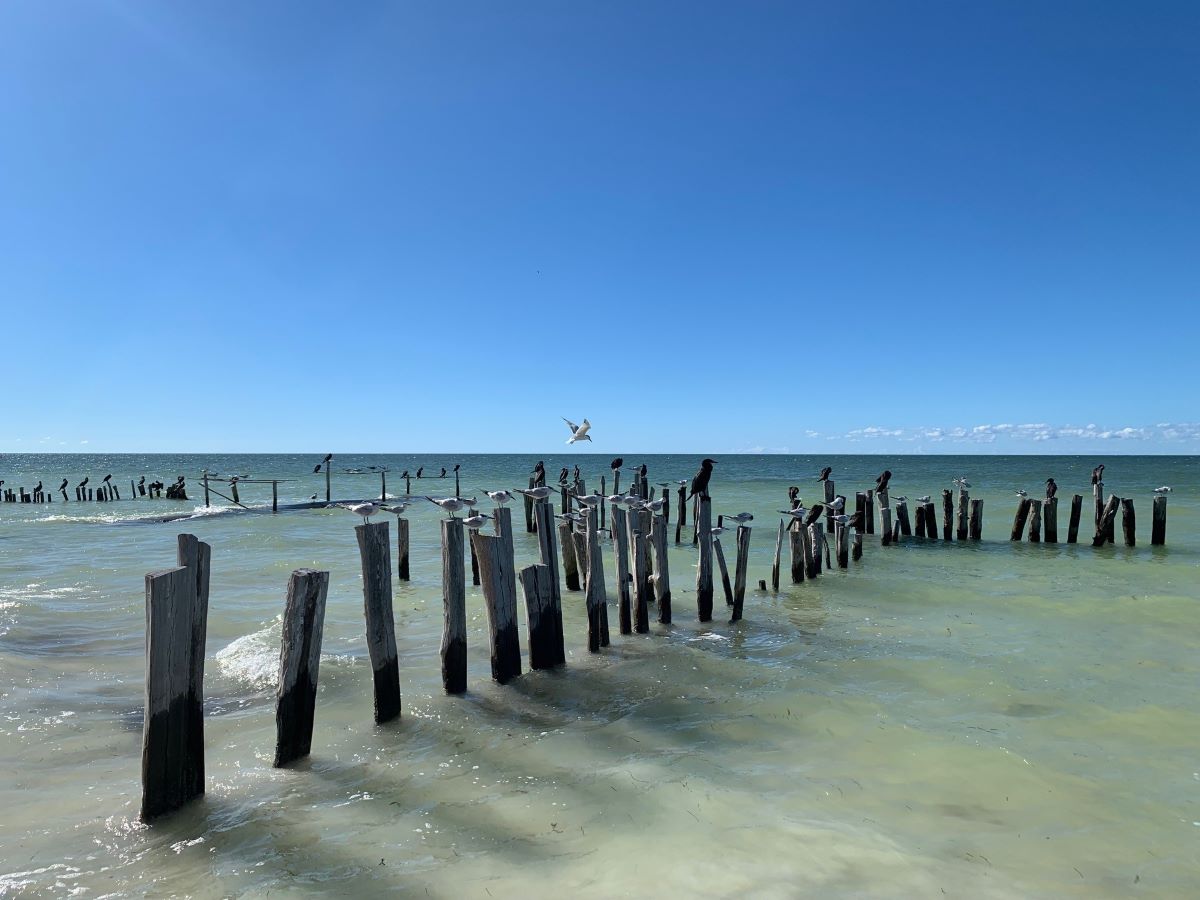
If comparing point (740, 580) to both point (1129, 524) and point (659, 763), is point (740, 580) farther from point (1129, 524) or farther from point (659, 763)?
point (1129, 524)

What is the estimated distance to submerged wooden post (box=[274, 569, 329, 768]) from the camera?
16.8ft

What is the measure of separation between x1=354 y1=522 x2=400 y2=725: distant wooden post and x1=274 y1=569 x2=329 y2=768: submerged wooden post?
0.54m

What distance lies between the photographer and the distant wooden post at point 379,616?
5.82 metres

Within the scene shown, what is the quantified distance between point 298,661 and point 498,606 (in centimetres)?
205

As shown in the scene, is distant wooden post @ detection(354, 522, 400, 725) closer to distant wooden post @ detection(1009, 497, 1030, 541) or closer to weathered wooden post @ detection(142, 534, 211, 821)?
weathered wooden post @ detection(142, 534, 211, 821)

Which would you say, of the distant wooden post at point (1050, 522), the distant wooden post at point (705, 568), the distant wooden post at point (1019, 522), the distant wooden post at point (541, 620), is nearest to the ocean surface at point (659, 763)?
the distant wooden post at point (541, 620)

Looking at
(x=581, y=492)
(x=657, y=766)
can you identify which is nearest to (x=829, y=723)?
(x=657, y=766)

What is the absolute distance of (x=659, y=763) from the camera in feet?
17.6

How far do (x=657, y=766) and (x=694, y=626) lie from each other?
4.61m

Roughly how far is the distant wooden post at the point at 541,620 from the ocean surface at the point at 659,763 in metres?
0.19

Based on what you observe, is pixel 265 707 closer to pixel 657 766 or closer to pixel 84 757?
pixel 84 757

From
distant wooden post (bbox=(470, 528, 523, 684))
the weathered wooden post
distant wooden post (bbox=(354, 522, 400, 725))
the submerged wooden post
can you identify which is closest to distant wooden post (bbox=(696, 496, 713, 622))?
distant wooden post (bbox=(470, 528, 523, 684))

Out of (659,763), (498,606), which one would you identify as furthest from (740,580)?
(659,763)

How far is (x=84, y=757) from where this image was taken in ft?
18.3
